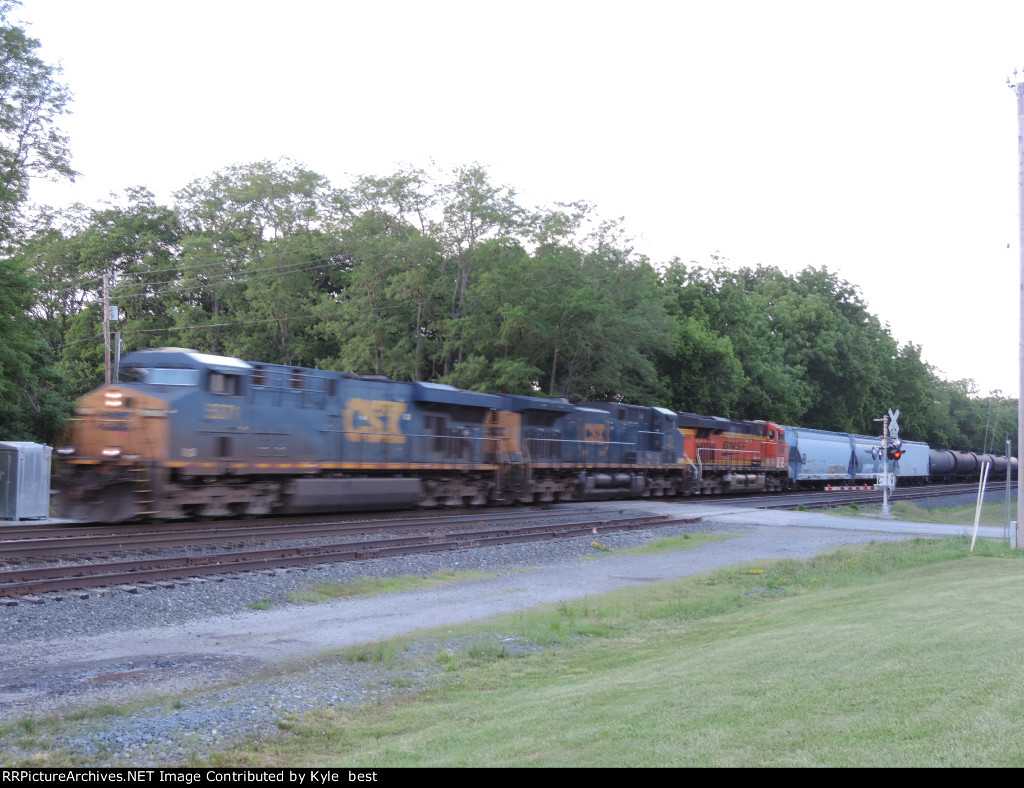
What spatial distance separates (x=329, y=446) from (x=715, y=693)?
17.5 metres

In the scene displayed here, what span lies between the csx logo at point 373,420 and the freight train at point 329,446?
0.13 ft

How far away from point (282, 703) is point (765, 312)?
71060mm

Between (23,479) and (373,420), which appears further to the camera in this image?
(373,420)

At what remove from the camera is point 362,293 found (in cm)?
4419

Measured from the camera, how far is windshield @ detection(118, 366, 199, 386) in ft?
62.4

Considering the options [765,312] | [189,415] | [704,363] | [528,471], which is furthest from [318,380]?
[765,312]

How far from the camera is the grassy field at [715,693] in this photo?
4621 mm

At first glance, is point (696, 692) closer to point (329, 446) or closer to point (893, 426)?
point (329, 446)

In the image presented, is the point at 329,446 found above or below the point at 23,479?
above

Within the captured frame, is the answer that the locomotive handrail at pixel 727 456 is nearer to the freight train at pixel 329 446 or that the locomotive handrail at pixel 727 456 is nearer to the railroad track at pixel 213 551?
the freight train at pixel 329 446

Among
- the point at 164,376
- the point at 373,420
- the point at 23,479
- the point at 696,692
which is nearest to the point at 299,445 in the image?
the point at 373,420

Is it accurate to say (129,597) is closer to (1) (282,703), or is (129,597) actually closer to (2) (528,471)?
(1) (282,703)

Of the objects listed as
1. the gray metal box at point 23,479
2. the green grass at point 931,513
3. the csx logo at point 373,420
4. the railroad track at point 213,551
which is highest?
the csx logo at point 373,420

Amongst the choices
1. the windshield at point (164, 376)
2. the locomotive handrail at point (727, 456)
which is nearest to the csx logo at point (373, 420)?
the windshield at point (164, 376)
